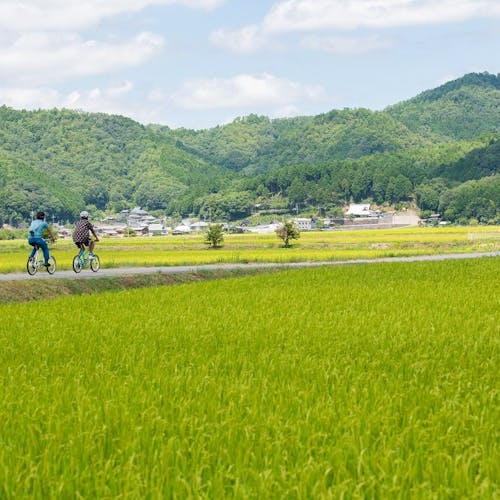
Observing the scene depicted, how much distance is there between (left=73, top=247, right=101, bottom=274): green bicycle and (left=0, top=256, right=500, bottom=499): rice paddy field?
42.4 feet

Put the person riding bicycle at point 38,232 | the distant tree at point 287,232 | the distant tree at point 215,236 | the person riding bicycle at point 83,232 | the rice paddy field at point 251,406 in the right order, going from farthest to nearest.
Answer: the distant tree at point 287,232 → the distant tree at point 215,236 → the person riding bicycle at point 83,232 → the person riding bicycle at point 38,232 → the rice paddy field at point 251,406

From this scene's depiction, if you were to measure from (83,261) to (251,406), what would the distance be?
20.4 meters

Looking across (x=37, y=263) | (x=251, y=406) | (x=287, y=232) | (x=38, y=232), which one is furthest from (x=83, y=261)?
(x=287, y=232)

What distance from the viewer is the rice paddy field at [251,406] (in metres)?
4.11

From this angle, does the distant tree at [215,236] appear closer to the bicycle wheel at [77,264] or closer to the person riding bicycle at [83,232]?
the bicycle wheel at [77,264]

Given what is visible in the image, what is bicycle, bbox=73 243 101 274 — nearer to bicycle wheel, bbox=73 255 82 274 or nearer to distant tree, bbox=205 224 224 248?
bicycle wheel, bbox=73 255 82 274

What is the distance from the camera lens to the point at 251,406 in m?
5.73

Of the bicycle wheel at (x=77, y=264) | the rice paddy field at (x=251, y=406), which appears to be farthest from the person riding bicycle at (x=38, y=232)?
the rice paddy field at (x=251, y=406)

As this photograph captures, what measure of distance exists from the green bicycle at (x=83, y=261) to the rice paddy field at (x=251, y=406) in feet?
42.4

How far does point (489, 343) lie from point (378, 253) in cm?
3541

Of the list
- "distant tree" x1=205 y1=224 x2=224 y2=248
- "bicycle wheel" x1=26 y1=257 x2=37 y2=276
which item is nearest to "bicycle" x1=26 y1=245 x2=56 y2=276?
"bicycle wheel" x1=26 y1=257 x2=37 y2=276

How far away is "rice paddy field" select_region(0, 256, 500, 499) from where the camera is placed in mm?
4109

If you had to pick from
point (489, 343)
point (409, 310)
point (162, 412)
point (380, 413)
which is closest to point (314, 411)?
point (380, 413)

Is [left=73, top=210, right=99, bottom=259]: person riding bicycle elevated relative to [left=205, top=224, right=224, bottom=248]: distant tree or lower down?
elevated
